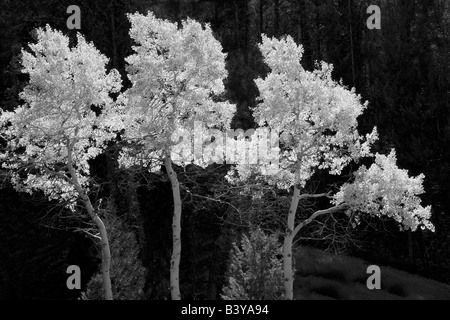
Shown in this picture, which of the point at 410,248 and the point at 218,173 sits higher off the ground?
the point at 218,173

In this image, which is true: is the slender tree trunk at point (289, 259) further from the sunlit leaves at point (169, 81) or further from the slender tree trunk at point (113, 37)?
the slender tree trunk at point (113, 37)

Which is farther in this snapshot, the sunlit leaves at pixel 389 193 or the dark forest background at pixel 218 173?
the dark forest background at pixel 218 173

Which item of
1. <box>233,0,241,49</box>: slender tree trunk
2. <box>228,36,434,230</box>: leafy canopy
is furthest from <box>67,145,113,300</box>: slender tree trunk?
<box>233,0,241,49</box>: slender tree trunk

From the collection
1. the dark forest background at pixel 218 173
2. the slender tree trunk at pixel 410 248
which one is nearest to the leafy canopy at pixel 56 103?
the dark forest background at pixel 218 173


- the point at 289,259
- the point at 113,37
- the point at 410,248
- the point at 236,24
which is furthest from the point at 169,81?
the point at 236,24

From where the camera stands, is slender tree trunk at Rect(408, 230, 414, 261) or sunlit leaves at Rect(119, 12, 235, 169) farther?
slender tree trunk at Rect(408, 230, 414, 261)

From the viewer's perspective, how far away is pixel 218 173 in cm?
2936

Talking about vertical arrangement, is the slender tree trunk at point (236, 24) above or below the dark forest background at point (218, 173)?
above

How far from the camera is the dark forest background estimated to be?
32469 millimetres

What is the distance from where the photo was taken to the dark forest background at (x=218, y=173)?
107 ft

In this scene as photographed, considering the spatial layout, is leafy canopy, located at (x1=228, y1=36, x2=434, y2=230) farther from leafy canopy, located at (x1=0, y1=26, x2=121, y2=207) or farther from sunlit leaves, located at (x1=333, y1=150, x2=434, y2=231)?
leafy canopy, located at (x1=0, y1=26, x2=121, y2=207)

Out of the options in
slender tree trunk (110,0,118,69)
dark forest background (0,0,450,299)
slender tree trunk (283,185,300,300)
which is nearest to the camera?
slender tree trunk (283,185,300,300)

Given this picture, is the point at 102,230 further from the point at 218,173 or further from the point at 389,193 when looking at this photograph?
the point at 389,193
